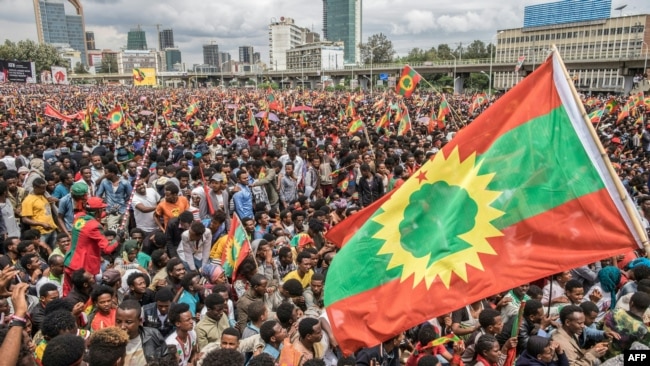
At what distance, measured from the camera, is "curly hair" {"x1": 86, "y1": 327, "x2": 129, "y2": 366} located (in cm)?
297

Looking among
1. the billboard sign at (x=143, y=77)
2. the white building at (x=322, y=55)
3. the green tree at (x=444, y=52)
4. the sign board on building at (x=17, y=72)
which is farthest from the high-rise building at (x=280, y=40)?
the sign board on building at (x=17, y=72)

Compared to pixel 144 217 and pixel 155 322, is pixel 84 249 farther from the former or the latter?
pixel 144 217

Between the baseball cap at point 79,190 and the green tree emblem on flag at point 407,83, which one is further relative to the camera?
the green tree emblem on flag at point 407,83

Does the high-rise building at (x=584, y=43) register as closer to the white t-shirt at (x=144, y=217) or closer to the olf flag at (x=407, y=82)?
the olf flag at (x=407, y=82)

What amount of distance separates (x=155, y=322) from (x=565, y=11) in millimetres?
111495

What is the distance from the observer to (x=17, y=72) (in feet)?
201

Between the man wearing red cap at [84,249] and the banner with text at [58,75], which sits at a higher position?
the banner with text at [58,75]

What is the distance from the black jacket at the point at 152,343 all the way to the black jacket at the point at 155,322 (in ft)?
1.16

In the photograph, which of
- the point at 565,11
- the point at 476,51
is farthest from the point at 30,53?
the point at 565,11

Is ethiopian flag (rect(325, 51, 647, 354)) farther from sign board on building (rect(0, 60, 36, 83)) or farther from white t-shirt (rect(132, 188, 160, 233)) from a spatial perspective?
sign board on building (rect(0, 60, 36, 83))

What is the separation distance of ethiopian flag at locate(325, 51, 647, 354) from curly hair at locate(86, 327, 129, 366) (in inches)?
52.2

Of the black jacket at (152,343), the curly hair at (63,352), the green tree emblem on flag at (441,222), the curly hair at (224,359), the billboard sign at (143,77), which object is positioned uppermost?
the billboard sign at (143,77)

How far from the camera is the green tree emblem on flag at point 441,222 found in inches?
125

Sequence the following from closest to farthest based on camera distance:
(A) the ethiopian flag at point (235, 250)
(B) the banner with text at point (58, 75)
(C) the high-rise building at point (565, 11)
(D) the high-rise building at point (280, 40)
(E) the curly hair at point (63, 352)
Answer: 1. (E) the curly hair at point (63, 352)
2. (A) the ethiopian flag at point (235, 250)
3. (B) the banner with text at point (58, 75)
4. (C) the high-rise building at point (565, 11)
5. (D) the high-rise building at point (280, 40)
